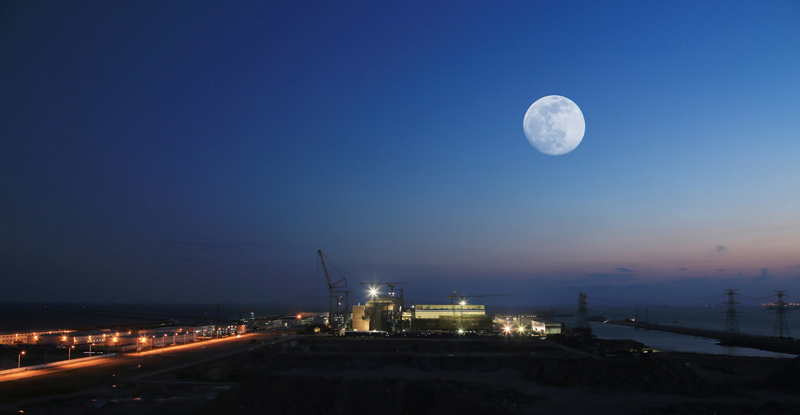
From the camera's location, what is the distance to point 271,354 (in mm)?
55812

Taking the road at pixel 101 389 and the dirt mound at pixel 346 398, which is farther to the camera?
the road at pixel 101 389

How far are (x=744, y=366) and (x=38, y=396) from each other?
67734 mm

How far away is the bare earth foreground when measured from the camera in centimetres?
2773

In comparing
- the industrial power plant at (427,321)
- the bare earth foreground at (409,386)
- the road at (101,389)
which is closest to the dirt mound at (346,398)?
the bare earth foreground at (409,386)

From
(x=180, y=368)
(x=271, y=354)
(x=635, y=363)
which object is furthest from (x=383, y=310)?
(x=635, y=363)

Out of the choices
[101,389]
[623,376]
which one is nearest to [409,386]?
[623,376]

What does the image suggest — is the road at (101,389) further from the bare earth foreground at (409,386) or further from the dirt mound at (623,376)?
the dirt mound at (623,376)

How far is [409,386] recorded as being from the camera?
2942 cm

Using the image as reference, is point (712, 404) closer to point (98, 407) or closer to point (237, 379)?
point (237, 379)

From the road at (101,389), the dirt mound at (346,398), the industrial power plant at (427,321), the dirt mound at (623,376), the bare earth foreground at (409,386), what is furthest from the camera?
the industrial power plant at (427,321)

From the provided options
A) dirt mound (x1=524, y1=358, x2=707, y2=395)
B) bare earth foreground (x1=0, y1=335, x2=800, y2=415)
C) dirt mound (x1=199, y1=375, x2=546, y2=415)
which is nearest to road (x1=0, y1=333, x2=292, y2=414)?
bare earth foreground (x1=0, y1=335, x2=800, y2=415)

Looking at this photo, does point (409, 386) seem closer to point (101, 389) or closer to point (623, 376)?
point (623, 376)

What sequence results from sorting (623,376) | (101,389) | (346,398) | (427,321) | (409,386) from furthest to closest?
(427,321), (623,376), (101,389), (409,386), (346,398)

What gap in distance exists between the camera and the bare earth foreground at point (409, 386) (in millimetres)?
27734
